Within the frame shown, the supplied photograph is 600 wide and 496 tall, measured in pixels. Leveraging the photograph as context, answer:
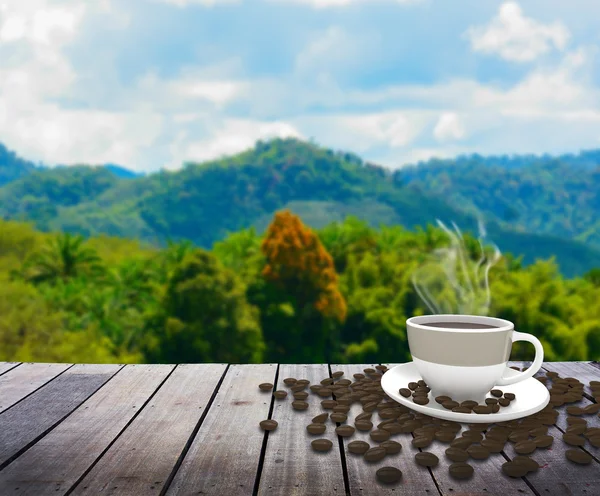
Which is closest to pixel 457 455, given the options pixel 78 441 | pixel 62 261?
pixel 78 441

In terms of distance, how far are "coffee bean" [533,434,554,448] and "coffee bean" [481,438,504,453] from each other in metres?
0.06

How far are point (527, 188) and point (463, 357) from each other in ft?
100

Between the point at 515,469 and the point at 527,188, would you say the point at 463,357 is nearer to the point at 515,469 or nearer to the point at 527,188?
the point at 515,469

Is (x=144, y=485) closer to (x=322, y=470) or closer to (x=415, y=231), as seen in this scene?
(x=322, y=470)

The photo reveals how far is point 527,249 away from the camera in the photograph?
21.2 meters

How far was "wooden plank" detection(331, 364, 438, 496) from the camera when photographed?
865 millimetres

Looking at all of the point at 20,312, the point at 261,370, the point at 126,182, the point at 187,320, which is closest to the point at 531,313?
the point at 187,320

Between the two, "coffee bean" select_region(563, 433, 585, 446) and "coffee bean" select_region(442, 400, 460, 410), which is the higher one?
"coffee bean" select_region(442, 400, 460, 410)

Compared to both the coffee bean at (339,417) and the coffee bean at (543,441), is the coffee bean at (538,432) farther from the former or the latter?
the coffee bean at (339,417)

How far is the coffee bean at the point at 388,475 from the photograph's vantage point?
89cm

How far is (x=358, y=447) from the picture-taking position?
1.00 m

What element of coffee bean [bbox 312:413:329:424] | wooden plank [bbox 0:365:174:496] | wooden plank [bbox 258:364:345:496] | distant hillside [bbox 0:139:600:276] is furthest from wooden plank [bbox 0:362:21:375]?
distant hillside [bbox 0:139:600:276]

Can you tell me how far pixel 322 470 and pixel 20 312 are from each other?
13.0 m

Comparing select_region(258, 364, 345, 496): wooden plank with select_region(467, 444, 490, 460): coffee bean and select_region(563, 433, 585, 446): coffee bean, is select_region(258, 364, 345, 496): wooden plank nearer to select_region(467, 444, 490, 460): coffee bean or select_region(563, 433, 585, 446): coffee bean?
select_region(467, 444, 490, 460): coffee bean
